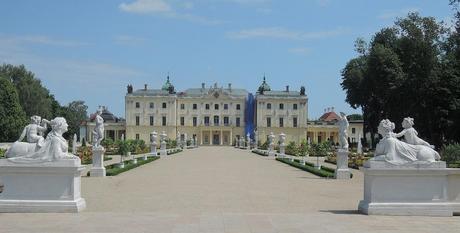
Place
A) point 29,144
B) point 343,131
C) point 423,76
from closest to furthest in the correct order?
point 29,144 → point 343,131 → point 423,76

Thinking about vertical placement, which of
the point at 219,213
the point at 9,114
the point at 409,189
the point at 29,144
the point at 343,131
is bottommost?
the point at 219,213

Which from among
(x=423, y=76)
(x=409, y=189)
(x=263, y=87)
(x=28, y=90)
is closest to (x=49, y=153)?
(x=409, y=189)

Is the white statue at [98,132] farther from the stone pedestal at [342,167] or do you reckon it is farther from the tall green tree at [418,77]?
the tall green tree at [418,77]

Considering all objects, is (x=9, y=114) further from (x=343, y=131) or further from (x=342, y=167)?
(x=342, y=167)

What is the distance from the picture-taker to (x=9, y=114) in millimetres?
57219

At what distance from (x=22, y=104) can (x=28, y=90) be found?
167 centimetres

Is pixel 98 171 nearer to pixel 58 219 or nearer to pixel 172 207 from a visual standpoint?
pixel 172 207

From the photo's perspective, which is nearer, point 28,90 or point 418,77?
point 418,77

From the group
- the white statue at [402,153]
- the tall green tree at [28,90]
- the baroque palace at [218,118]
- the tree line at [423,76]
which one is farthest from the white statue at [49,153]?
the baroque palace at [218,118]

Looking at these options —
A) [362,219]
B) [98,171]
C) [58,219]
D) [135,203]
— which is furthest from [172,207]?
[98,171]

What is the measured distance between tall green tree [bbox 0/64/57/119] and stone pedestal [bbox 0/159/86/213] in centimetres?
5978

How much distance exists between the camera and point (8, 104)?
57.2 meters

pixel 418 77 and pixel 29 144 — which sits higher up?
pixel 418 77

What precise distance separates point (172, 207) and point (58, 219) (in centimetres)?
243
